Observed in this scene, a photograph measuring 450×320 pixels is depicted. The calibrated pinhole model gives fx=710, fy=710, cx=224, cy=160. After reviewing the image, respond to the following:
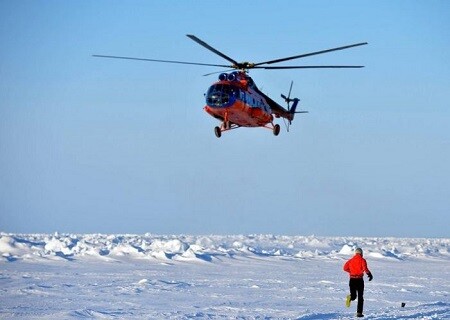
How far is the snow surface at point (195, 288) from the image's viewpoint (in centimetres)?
1608

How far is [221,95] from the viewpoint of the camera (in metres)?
21.5

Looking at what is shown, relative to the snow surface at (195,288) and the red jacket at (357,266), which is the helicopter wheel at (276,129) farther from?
the red jacket at (357,266)

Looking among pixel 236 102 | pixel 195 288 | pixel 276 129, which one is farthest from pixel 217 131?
pixel 195 288

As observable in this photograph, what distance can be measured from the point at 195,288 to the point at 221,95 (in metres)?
6.13

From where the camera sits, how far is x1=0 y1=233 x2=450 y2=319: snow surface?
633 inches

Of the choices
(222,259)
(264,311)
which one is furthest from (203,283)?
Result: (222,259)

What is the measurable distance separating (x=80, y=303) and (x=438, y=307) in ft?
28.8

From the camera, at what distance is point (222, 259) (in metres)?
38.8

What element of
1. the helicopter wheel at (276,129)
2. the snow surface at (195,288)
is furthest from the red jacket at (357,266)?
the helicopter wheel at (276,129)

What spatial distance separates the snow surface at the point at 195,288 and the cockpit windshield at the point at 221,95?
5.70 metres

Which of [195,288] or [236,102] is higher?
[236,102]

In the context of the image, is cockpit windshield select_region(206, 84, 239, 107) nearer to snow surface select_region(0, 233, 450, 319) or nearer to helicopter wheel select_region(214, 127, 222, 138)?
helicopter wheel select_region(214, 127, 222, 138)

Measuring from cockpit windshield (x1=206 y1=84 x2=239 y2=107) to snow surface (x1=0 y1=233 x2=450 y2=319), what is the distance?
5.70 metres

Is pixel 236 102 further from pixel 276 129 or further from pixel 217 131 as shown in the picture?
pixel 276 129
